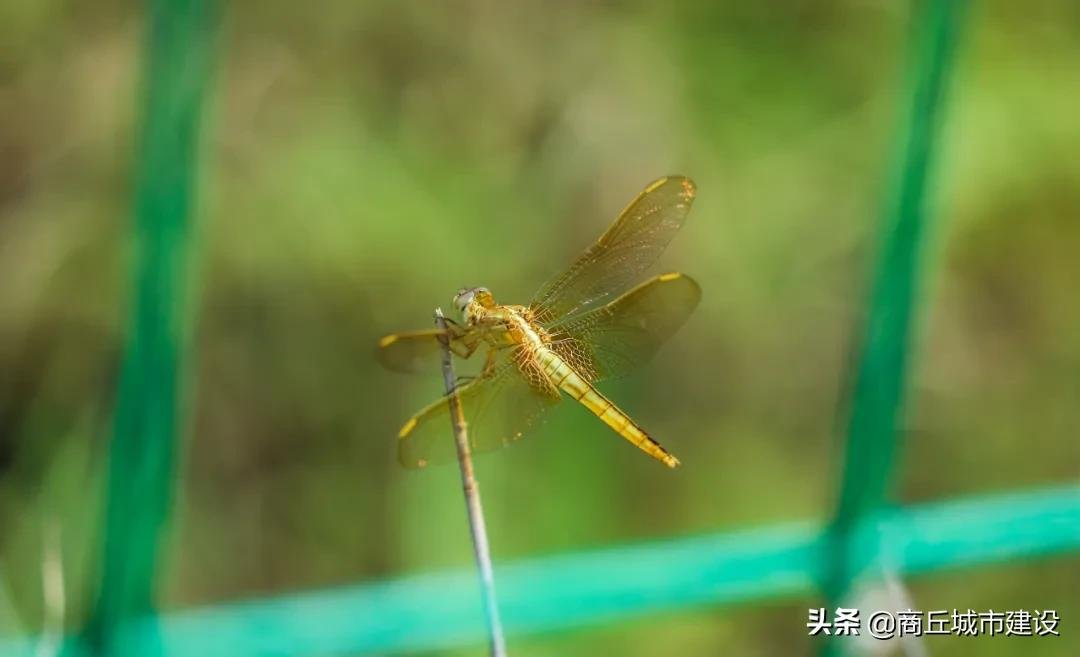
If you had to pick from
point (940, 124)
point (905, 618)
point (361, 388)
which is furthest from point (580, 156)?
point (905, 618)

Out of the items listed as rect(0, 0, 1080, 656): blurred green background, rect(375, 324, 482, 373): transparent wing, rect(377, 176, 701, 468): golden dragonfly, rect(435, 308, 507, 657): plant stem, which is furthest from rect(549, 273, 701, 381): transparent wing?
rect(0, 0, 1080, 656): blurred green background

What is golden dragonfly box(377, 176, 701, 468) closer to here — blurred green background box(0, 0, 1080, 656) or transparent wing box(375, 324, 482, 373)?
transparent wing box(375, 324, 482, 373)

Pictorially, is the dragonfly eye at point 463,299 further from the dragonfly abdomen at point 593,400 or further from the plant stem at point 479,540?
the plant stem at point 479,540

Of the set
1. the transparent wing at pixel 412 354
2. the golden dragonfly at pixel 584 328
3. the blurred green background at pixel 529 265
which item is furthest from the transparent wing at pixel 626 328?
the blurred green background at pixel 529 265

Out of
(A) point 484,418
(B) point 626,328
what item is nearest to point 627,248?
(B) point 626,328

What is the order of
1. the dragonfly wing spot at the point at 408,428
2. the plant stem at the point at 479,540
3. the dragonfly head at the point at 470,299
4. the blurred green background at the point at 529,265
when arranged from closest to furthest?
1. the plant stem at the point at 479,540
2. the dragonfly wing spot at the point at 408,428
3. the dragonfly head at the point at 470,299
4. the blurred green background at the point at 529,265

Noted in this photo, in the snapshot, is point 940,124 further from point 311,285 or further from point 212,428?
point 212,428

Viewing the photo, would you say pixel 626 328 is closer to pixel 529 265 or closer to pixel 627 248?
pixel 627 248
